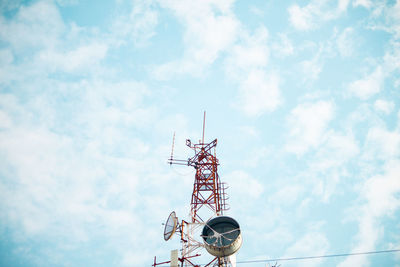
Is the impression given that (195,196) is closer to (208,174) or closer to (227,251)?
(208,174)

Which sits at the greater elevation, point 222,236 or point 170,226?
point 170,226

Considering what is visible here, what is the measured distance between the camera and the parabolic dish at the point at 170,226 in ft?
68.1

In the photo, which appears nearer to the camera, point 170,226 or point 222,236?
point 222,236

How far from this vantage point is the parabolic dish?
20766mm

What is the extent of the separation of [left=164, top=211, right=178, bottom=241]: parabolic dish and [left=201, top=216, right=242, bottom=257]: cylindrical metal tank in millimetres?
3812

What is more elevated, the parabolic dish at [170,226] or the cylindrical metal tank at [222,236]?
the parabolic dish at [170,226]

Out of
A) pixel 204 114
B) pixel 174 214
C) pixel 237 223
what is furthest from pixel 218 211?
pixel 204 114

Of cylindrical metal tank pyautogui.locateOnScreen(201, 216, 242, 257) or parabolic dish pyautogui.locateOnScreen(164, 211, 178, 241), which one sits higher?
parabolic dish pyautogui.locateOnScreen(164, 211, 178, 241)

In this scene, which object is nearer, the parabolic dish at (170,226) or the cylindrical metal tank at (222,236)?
the cylindrical metal tank at (222,236)

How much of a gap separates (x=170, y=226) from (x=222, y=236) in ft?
19.6

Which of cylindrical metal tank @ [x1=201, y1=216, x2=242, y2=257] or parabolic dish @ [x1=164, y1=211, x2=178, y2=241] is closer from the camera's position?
cylindrical metal tank @ [x1=201, y1=216, x2=242, y2=257]

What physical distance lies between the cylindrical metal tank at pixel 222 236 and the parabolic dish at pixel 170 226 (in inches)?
150

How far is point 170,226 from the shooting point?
21484 mm

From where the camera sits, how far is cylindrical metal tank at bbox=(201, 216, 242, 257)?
657 inches
